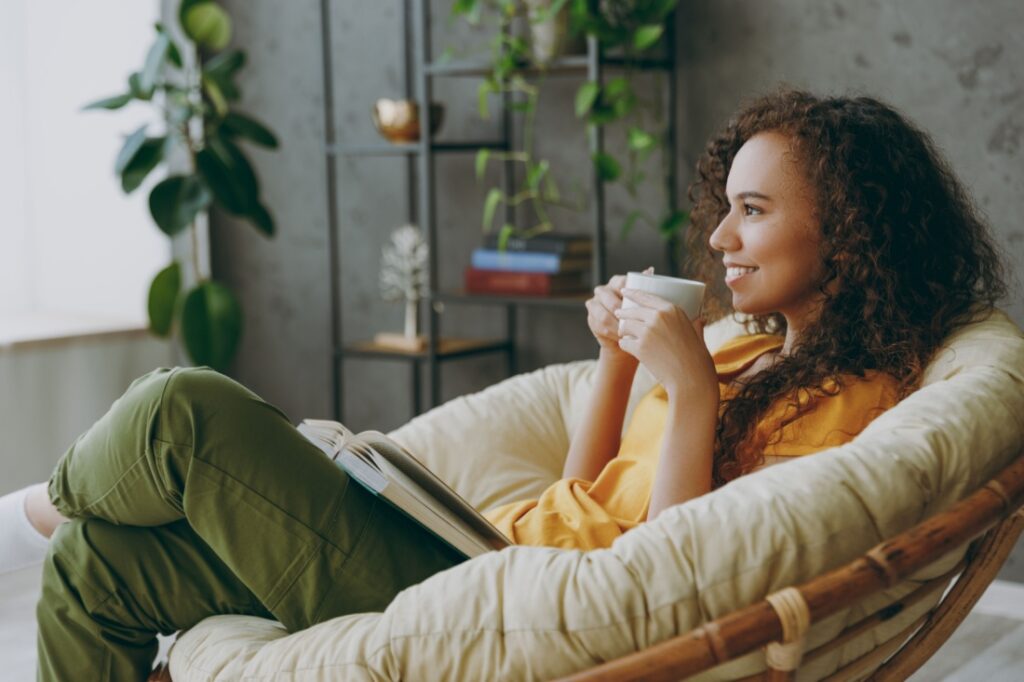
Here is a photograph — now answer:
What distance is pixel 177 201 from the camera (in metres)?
3.47

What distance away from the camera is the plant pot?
299cm

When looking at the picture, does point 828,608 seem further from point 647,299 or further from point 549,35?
point 549,35

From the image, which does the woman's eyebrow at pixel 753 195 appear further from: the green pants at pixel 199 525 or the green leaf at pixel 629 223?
the green leaf at pixel 629 223

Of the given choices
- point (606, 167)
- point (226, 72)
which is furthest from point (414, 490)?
point (226, 72)

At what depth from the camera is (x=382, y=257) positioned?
3807 mm

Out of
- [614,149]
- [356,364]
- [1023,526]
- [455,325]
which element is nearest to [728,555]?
[1023,526]

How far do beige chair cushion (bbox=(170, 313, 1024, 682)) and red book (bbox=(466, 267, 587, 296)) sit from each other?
179 centimetres

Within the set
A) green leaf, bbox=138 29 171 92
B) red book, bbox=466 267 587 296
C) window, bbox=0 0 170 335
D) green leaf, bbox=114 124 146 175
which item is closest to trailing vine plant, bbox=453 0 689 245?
red book, bbox=466 267 587 296

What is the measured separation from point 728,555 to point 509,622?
8.9 inches

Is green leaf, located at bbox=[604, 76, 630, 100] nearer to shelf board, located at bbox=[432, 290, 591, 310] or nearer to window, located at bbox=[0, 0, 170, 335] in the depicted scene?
shelf board, located at bbox=[432, 290, 591, 310]

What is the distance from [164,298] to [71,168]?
0.51 metres

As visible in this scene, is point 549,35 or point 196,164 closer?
point 549,35

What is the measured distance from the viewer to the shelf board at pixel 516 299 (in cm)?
309

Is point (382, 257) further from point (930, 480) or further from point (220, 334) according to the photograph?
point (930, 480)
